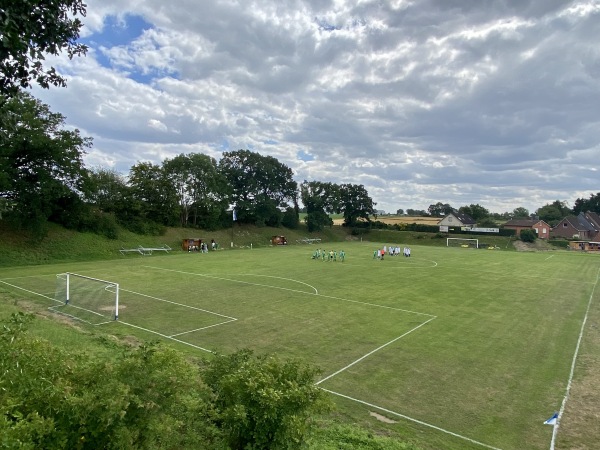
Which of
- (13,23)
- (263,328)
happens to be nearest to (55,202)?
(263,328)

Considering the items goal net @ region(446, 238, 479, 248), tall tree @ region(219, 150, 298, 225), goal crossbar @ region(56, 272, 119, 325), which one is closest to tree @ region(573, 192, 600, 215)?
goal net @ region(446, 238, 479, 248)

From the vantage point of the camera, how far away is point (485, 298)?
25.5 m

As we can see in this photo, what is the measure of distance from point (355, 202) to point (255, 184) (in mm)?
28353

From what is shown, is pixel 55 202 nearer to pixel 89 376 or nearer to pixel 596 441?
pixel 89 376

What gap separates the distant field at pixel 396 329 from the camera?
10555 mm

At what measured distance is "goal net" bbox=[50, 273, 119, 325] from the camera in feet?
61.1

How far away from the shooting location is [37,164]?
38219 mm

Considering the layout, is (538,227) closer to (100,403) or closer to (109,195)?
(109,195)

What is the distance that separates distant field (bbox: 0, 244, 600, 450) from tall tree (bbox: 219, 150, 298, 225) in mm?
35716

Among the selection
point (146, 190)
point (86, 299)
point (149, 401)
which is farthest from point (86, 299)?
point (146, 190)

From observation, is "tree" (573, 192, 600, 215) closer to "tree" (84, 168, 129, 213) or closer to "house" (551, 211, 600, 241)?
"house" (551, 211, 600, 241)

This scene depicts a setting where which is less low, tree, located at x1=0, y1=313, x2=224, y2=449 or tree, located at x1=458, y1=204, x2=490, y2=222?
tree, located at x1=458, y1=204, x2=490, y2=222

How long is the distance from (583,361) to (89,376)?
53.8ft

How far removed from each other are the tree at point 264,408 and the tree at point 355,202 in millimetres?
87332
